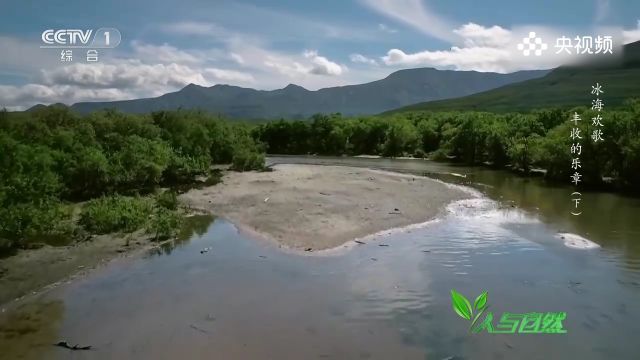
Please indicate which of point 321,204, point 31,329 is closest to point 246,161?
point 321,204

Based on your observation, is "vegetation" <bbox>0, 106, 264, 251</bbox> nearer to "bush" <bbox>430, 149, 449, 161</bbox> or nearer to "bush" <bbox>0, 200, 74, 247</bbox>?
"bush" <bbox>0, 200, 74, 247</bbox>

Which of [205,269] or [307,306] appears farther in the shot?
[205,269]

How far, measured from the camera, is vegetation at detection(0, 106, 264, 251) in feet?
88.3

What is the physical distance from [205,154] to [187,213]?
27557 mm

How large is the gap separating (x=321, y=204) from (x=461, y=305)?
21.6m

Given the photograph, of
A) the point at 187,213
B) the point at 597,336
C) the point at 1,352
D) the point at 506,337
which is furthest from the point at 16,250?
the point at 597,336

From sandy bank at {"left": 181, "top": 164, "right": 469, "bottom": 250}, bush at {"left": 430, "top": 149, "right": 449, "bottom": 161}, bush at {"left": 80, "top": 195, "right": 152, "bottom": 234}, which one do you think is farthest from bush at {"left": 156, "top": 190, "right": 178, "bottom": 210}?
bush at {"left": 430, "top": 149, "right": 449, "bottom": 161}

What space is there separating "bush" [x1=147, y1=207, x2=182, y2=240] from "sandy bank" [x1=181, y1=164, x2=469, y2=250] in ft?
15.5

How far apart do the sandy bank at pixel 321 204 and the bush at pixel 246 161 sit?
37.7 feet

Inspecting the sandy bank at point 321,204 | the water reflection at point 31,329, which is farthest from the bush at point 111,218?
the water reflection at point 31,329

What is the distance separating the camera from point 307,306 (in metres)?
20.0

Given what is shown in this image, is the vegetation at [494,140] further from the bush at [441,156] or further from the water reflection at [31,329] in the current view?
the water reflection at [31,329]

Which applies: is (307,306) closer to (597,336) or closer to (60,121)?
(597,336)

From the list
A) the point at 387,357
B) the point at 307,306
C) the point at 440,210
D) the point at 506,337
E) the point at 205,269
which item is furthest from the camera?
the point at 440,210
